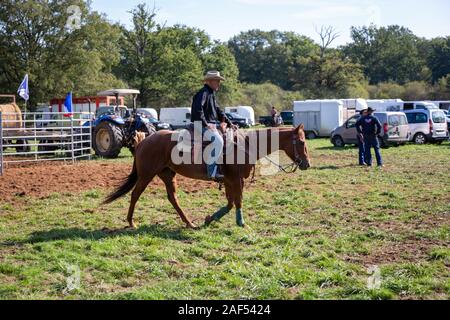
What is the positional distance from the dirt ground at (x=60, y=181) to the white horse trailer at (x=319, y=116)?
21.4 m

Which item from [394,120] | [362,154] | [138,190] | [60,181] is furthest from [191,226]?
[394,120]

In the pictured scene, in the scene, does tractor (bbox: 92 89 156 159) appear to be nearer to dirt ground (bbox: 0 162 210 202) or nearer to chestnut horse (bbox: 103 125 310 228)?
dirt ground (bbox: 0 162 210 202)

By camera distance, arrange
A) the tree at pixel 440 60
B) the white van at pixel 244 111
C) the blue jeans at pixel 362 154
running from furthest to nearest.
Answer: the tree at pixel 440 60, the white van at pixel 244 111, the blue jeans at pixel 362 154

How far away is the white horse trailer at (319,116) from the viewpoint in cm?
3416

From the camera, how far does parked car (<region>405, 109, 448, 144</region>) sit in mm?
25984

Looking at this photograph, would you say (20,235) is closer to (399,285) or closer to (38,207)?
(38,207)

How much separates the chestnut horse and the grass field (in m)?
0.39

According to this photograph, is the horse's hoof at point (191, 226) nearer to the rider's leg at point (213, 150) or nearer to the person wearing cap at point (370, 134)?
the rider's leg at point (213, 150)

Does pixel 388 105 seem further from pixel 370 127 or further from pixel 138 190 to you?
pixel 138 190

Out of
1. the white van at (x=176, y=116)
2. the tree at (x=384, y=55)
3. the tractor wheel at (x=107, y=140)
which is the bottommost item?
the tractor wheel at (x=107, y=140)

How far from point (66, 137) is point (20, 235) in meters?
12.1

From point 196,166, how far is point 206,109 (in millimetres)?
937

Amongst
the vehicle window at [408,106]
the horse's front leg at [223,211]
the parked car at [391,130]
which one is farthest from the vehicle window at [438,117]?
the horse's front leg at [223,211]
